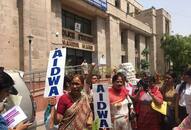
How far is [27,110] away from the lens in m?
8.02

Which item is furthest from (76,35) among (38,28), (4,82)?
(4,82)

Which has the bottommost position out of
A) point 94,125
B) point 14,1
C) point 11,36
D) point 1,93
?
point 94,125

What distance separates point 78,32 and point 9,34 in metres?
11.9

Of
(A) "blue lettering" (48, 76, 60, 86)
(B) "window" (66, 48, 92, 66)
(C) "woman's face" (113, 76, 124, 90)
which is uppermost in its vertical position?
(B) "window" (66, 48, 92, 66)

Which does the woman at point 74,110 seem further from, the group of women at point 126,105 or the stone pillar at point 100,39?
the stone pillar at point 100,39

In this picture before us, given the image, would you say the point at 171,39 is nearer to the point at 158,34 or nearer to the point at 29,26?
the point at 158,34

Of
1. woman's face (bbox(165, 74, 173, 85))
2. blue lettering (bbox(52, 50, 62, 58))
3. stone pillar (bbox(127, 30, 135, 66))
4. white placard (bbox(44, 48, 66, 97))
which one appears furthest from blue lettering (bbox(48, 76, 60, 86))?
stone pillar (bbox(127, 30, 135, 66))

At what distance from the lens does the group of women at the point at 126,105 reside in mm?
5871

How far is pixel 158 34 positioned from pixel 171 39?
146 inches

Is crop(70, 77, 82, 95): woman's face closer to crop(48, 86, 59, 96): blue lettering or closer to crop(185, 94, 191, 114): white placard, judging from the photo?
crop(48, 86, 59, 96): blue lettering

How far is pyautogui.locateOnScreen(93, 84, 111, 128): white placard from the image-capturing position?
23.5ft

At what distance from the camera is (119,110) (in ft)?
25.1

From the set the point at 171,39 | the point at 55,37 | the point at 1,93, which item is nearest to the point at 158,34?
the point at 171,39

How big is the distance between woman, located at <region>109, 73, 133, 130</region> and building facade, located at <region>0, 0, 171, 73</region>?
16948 mm
